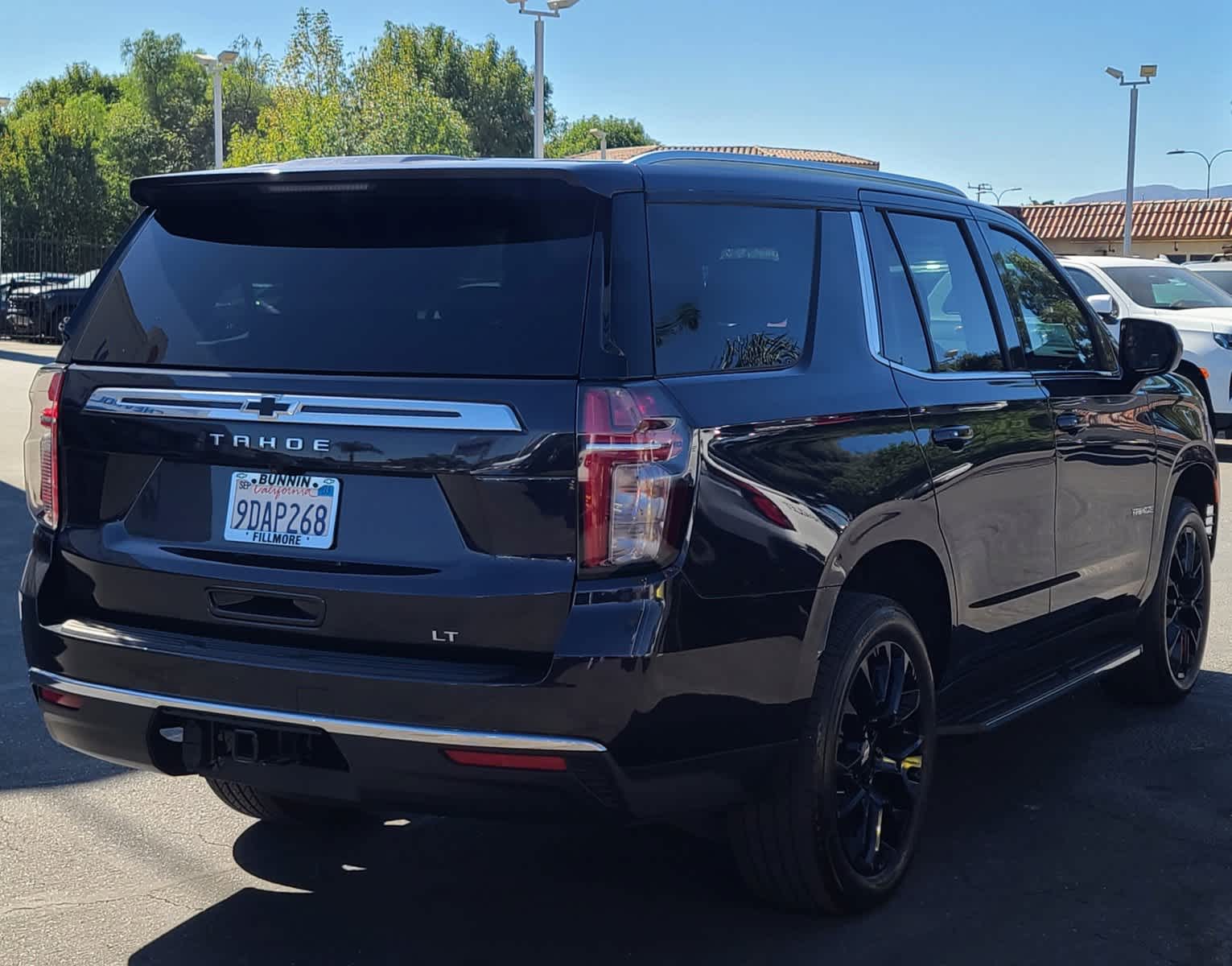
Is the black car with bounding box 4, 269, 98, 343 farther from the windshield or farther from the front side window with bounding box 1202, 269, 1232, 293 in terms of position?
the windshield

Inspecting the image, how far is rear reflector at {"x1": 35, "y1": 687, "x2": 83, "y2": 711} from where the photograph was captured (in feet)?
12.0

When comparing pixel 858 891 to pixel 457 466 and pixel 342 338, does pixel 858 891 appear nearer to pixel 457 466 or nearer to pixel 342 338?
pixel 457 466

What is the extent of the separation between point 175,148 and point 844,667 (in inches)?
3269

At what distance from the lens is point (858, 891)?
3947 millimetres

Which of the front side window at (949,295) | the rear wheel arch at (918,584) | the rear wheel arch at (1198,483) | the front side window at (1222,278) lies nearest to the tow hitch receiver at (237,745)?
the rear wheel arch at (918,584)

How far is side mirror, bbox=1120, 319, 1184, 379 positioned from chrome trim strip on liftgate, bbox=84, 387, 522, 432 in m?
3.16

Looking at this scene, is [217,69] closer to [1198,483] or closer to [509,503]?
[1198,483]

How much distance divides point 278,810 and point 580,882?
960 millimetres

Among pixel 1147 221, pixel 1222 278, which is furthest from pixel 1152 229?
pixel 1222 278

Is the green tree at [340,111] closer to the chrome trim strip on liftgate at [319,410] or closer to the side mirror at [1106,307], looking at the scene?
the side mirror at [1106,307]

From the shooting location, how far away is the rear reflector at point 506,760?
3227mm

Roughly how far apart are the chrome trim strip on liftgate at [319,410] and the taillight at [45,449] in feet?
0.85

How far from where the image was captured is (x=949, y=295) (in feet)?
15.5

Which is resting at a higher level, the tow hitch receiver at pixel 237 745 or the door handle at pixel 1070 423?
the door handle at pixel 1070 423
